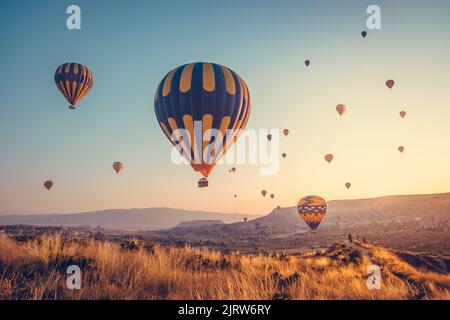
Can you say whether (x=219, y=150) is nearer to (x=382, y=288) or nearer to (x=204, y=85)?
(x=204, y=85)

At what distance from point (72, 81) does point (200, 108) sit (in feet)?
79.0

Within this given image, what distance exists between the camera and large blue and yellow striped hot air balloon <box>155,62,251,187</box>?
21.4m

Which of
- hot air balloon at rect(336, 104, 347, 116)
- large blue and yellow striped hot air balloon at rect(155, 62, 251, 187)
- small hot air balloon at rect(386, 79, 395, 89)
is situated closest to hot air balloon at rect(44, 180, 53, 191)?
large blue and yellow striped hot air balloon at rect(155, 62, 251, 187)

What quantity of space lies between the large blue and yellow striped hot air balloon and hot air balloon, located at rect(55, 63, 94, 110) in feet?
66.2

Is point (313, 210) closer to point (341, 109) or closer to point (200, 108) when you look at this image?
point (341, 109)

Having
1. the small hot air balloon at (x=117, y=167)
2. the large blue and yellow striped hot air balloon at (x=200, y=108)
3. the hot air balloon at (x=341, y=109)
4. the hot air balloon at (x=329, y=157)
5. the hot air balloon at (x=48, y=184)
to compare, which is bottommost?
the hot air balloon at (x=48, y=184)

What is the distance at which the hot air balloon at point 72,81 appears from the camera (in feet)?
127

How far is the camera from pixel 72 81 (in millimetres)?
38688

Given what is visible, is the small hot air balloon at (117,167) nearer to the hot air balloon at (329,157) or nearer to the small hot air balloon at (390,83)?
the hot air balloon at (329,157)

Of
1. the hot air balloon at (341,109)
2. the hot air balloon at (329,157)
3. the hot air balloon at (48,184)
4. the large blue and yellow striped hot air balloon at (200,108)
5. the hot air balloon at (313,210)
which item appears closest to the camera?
the large blue and yellow striped hot air balloon at (200,108)

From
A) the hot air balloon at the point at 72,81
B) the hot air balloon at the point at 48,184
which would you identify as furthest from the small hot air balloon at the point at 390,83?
the hot air balloon at the point at 48,184

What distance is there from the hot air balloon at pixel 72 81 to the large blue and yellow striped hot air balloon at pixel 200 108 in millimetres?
20167

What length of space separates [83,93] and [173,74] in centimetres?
2158
